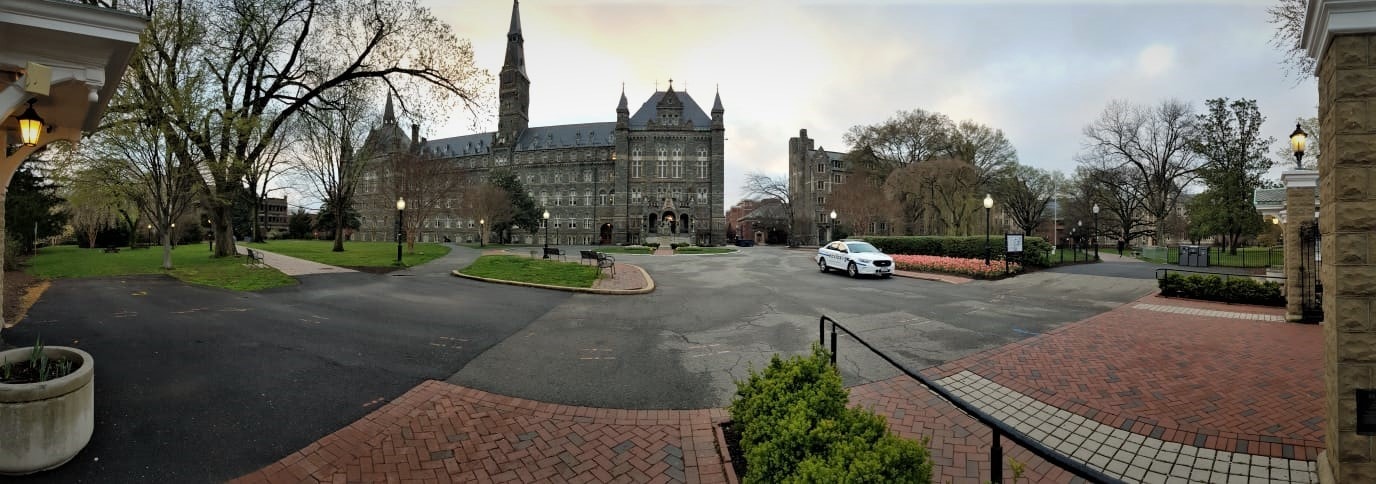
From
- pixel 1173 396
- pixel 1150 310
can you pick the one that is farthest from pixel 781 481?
pixel 1150 310

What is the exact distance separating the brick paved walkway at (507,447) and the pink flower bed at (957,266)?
55.4ft

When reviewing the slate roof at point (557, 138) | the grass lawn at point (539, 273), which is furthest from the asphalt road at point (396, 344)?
the slate roof at point (557, 138)

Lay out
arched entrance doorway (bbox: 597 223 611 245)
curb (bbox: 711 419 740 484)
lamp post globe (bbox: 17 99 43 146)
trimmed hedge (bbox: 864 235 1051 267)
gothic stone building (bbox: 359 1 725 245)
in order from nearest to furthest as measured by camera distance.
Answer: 1. curb (bbox: 711 419 740 484)
2. lamp post globe (bbox: 17 99 43 146)
3. trimmed hedge (bbox: 864 235 1051 267)
4. gothic stone building (bbox: 359 1 725 245)
5. arched entrance doorway (bbox: 597 223 611 245)

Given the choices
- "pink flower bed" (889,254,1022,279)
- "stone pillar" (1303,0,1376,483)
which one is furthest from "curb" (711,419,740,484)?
"pink flower bed" (889,254,1022,279)

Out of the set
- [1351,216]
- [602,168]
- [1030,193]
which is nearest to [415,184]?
[602,168]

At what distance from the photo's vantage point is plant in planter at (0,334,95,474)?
318 centimetres

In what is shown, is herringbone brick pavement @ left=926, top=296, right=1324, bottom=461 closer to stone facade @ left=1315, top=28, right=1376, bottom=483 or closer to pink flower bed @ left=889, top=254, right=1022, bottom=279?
stone facade @ left=1315, top=28, right=1376, bottom=483

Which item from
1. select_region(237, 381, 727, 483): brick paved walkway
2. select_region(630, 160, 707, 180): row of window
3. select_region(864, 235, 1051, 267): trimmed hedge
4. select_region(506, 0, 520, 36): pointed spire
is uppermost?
select_region(506, 0, 520, 36): pointed spire

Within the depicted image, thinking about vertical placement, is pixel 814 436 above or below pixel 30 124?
below

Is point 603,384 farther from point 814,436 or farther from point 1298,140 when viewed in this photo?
point 1298,140

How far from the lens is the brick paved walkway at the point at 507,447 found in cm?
340

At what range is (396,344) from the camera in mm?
6898

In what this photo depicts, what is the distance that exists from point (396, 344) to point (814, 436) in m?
6.73

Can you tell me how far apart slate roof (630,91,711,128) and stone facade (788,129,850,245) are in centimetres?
1991
